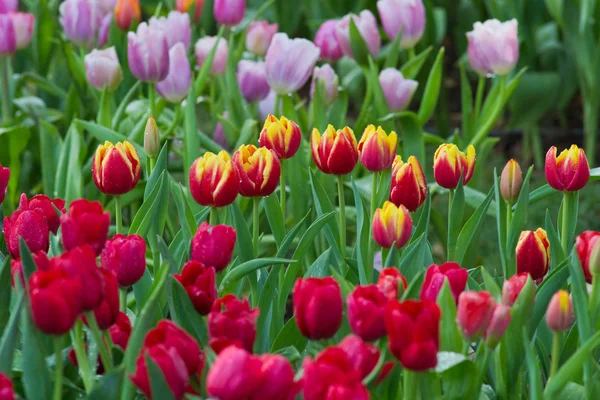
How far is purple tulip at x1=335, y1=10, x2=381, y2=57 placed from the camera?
7.06ft

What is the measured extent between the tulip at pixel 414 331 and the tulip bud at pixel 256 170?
36cm

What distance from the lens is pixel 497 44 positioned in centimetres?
192

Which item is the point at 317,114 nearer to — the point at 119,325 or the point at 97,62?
the point at 97,62

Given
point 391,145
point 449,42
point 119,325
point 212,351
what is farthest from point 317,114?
point 449,42

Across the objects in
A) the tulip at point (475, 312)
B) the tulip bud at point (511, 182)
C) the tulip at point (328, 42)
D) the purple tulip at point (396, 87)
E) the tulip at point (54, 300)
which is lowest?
the purple tulip at point (396, 87)

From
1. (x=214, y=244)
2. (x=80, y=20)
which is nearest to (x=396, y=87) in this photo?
(x=80, y=20)

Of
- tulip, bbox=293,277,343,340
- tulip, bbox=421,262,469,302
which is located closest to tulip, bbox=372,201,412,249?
tulip, bbox=421,262,469,302

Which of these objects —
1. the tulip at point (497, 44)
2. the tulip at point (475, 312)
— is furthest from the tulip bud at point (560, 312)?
the tulip at point (497, 44)

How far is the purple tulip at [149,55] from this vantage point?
5.60 feet

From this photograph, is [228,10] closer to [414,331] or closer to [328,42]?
Answer: [328,42]

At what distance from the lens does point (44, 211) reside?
1026 mm

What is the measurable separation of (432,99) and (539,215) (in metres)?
0.85

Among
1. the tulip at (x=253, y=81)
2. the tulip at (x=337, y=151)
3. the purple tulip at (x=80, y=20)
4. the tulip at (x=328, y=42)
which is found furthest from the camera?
the tulip at (x=328, y=42)

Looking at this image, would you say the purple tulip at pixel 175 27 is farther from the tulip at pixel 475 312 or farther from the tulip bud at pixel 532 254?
the tulip at pixel 475 312
